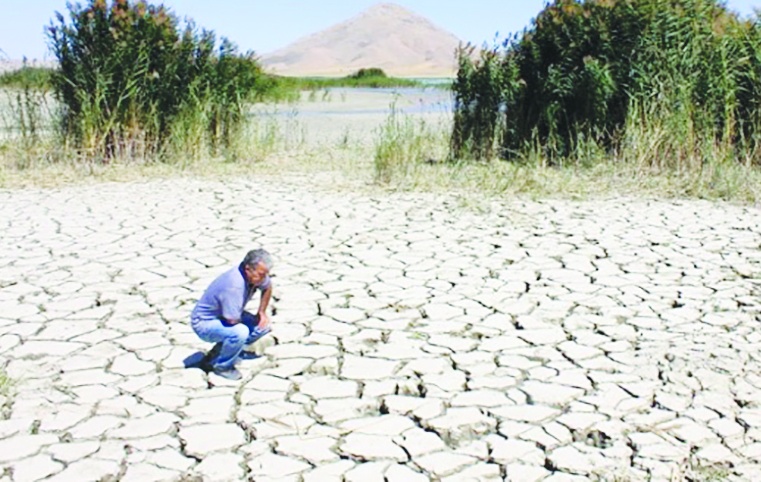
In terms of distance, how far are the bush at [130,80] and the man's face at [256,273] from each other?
7.78 metres

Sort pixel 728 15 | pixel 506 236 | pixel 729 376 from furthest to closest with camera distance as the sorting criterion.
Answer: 1. pixel 728 15
2. pixel 506 236
3. pixel 729 376

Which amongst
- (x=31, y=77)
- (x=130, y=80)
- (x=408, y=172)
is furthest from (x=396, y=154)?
(x=31, y=77)

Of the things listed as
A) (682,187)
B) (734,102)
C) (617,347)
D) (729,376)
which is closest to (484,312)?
(617,347)

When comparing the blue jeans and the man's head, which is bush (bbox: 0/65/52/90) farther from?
the man's head

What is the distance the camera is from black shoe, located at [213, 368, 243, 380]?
443 centimetres

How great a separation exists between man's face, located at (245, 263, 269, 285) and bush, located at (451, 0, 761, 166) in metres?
7.78

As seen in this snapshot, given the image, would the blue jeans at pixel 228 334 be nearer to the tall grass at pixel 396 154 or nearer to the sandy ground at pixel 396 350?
the sandy ground at pixel 396 350

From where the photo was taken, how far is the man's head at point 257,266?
4242 mm

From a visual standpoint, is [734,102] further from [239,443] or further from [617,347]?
[239,443]

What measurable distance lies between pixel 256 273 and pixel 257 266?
37 mm

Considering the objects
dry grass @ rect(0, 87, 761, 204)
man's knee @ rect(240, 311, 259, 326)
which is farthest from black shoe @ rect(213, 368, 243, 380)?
dry grass @ rect(0, 87, 761, 204)

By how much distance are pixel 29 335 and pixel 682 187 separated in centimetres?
736

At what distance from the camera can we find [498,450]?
12.2ft

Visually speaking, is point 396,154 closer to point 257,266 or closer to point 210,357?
point 210,357
